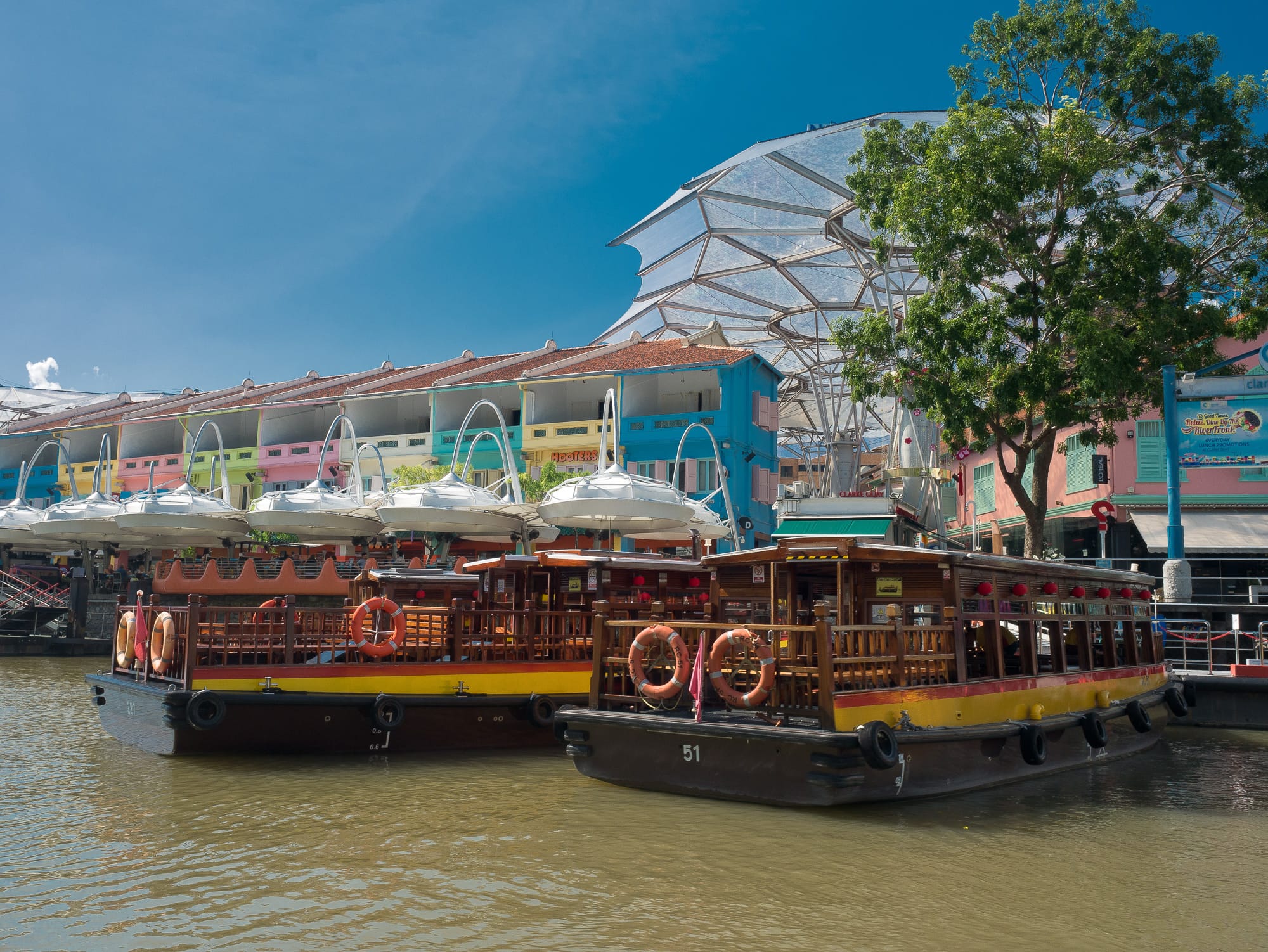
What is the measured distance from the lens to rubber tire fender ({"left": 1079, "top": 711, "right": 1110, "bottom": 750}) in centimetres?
1288

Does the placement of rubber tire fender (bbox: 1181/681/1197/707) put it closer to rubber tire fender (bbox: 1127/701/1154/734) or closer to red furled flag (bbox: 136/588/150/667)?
rubber tire fender (bbox: 1127/701/1154/734)

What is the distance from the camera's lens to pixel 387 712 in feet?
42.1

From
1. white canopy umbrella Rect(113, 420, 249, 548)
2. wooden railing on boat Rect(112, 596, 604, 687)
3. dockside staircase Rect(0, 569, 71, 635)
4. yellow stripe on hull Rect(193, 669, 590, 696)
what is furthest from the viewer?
dockside staircase Rect(0, 569, 71, 635)

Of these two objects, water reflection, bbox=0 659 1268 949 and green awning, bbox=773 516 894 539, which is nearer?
water reflection, bbox=0 659 1268 949

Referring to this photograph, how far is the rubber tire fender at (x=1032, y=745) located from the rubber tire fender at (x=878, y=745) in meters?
2.46

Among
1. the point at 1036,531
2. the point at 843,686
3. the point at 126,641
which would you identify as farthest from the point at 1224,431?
the point at 126,641

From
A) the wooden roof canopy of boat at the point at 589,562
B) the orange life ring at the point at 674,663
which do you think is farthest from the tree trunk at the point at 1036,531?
the orange life ring at the point at 674,663

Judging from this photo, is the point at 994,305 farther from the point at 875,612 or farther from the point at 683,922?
the point at 683,922

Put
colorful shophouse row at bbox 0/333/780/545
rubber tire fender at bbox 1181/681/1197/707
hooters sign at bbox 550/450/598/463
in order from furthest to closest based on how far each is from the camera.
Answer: hooters sign at bbox 550/450/598/463, colorful shophouse row at bbox 0/333/780/545, rubber tire fender at bbox 1181/681/1197/707

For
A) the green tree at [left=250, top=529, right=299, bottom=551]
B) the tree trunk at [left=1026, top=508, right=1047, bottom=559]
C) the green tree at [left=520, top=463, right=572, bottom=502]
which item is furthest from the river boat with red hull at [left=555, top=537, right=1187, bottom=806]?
the green tree at [left=250, top=529, right=299, bottom=551]

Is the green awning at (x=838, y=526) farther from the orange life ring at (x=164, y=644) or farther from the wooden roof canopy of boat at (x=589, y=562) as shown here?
the orange life ring at (x=164, y=644)

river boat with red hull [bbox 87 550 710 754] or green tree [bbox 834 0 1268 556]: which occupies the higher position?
green tree [bbox 834 0 1268 556]

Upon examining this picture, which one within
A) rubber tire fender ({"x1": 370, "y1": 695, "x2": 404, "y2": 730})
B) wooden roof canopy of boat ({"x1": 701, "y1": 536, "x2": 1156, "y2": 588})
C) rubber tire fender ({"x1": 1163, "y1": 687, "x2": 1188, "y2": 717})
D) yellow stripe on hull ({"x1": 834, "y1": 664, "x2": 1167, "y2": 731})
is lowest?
rubber tire fender ({"x1": 1163, "y1": 687, "x2": 1188, "y2": 717})

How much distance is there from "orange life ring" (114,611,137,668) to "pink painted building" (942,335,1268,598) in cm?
1878
